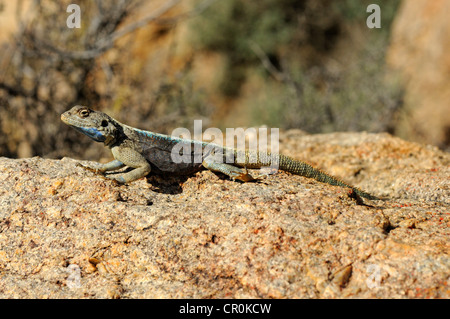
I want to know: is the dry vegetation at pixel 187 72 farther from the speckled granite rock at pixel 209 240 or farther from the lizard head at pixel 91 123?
the speckled granite rock at pixel 209 240

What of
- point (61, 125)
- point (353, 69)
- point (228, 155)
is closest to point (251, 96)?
point (353, 69)

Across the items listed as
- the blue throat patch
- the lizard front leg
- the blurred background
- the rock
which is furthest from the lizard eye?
the rock

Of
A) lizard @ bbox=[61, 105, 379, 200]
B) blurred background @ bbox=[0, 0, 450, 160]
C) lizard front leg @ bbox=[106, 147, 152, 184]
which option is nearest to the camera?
lizard front leg @ bbox=[106, 147, 152, 184]

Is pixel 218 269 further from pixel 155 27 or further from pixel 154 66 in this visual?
pixel 155 27

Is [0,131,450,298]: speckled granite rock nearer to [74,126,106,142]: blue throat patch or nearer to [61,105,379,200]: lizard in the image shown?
[61,105,379,200]: lizard

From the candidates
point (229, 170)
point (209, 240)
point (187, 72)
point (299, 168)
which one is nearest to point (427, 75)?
point (187, 72)

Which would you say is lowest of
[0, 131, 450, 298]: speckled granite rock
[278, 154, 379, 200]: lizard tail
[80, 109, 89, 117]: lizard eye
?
[0, 131, 450, 298]: speckled granite rock
